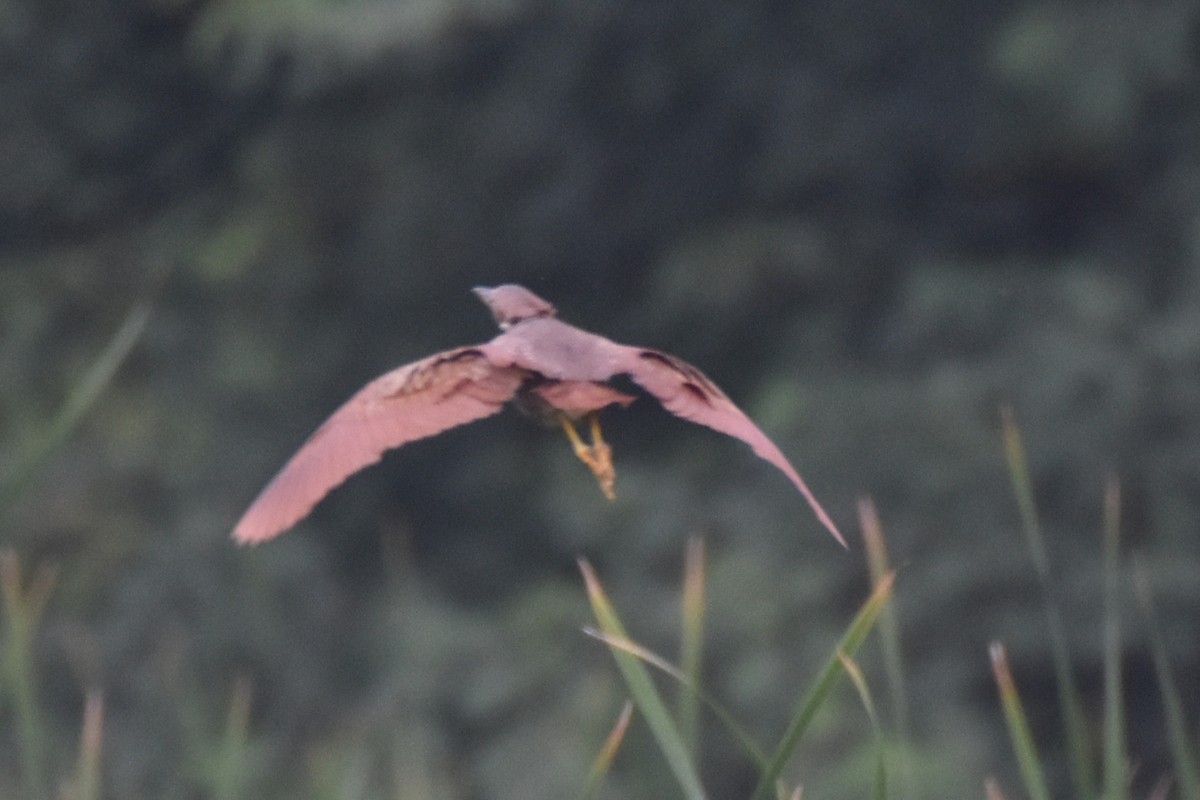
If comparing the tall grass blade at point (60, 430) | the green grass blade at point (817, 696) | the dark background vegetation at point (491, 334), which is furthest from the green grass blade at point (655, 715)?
the dark background vegetation at point (491, 334)

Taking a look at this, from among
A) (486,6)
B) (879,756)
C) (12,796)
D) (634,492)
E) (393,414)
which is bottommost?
(12,796)

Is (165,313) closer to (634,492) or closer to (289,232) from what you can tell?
(289,232)

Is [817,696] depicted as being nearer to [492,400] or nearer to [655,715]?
[655,715]

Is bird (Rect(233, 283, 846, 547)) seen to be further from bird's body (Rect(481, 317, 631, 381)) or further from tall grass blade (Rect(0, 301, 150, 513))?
tall grass blade (Rect(0, 301, 150, 513))

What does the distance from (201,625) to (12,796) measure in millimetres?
531

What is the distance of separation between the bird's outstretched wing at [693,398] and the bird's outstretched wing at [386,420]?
0.07 m

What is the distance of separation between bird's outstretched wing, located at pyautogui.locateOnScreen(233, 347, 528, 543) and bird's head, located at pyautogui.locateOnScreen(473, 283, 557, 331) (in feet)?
0.74

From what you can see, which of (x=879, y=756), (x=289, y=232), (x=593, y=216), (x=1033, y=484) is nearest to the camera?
(x=879, y=756)

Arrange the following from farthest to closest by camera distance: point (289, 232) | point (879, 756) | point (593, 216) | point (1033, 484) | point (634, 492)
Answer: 1. point (289, 232)
2. point (593, 216)
3. point (634, 492)
4. point (1033, 484)
5. point (879, 756)

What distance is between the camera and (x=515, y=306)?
1.41 meters

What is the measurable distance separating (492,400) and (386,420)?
0.06 m

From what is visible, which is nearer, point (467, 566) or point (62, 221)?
point (467, 566)

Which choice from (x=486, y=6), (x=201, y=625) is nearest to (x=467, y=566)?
(x=201, y=625)

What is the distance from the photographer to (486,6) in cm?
409
